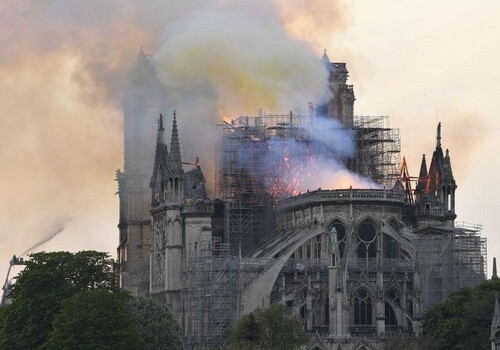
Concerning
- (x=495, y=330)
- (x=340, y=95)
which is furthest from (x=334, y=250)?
(x=340, y=95)

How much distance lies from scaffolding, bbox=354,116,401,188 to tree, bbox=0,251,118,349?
1393 inches

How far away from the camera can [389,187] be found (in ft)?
583

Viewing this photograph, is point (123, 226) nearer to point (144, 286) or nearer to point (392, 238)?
point (144, 286)

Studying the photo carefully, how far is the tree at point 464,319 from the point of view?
5640 inches

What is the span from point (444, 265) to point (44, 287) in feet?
103

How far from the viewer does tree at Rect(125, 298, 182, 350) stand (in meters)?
143

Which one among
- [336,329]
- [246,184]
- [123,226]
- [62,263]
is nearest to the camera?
[62,263]

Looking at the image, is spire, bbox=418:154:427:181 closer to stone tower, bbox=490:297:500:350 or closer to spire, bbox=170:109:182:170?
spire, bbox=170:109:182:170

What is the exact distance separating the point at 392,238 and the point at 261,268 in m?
10.6

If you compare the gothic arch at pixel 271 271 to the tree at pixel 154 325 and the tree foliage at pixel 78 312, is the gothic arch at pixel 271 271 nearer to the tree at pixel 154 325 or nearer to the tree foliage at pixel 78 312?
the tree foliage at pixel 78 312

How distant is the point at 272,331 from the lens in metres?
144

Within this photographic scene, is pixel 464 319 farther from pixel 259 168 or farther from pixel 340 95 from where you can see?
pixel 340 95

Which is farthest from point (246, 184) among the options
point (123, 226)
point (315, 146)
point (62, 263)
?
point (62, 263)

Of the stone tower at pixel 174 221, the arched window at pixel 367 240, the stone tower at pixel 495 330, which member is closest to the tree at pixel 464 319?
the stone tower at pixel 495 330
